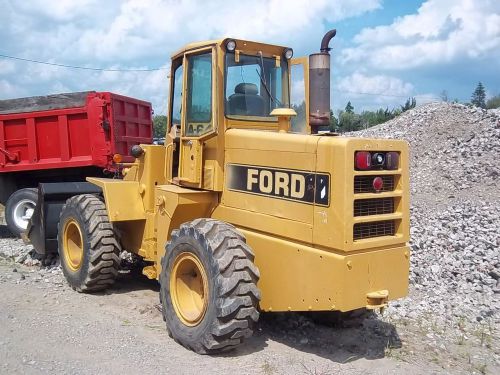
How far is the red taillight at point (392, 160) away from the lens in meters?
4.81

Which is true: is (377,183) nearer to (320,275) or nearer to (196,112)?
(320,275)

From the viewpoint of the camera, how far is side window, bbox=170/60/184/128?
603cm

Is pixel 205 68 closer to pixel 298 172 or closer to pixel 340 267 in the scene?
pixel 298 172

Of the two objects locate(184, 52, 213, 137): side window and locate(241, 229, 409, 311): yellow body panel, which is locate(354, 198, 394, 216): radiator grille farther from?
locate(184, 52, 213, 137): side window

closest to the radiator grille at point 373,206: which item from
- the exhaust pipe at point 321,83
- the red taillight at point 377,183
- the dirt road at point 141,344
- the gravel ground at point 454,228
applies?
the red taillight at point 377,183

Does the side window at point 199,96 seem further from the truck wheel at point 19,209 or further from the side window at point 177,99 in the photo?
the truck wheel at point 19,209

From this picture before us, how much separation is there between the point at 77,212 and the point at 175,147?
1.58 m

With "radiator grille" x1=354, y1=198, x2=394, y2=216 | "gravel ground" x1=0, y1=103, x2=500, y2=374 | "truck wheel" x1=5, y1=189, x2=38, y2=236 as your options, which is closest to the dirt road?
"gravel ground" x1=0, y1=103, x2=500, y2=374

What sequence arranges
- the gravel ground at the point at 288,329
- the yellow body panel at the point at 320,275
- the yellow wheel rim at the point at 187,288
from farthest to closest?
the yellow wheel rim at the point at 187,288, the gravel ground at the point at 288,329, the yellow body panel at the point at 320,275

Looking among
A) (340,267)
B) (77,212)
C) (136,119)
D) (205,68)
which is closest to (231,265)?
(340,267)

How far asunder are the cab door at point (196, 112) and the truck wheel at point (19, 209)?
4.99 meters

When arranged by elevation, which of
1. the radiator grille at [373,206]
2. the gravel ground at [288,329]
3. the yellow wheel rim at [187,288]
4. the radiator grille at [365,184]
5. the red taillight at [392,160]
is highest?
the red taillight at [392,160]

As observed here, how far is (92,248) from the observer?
6527 mm

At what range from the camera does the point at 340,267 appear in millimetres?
4414
